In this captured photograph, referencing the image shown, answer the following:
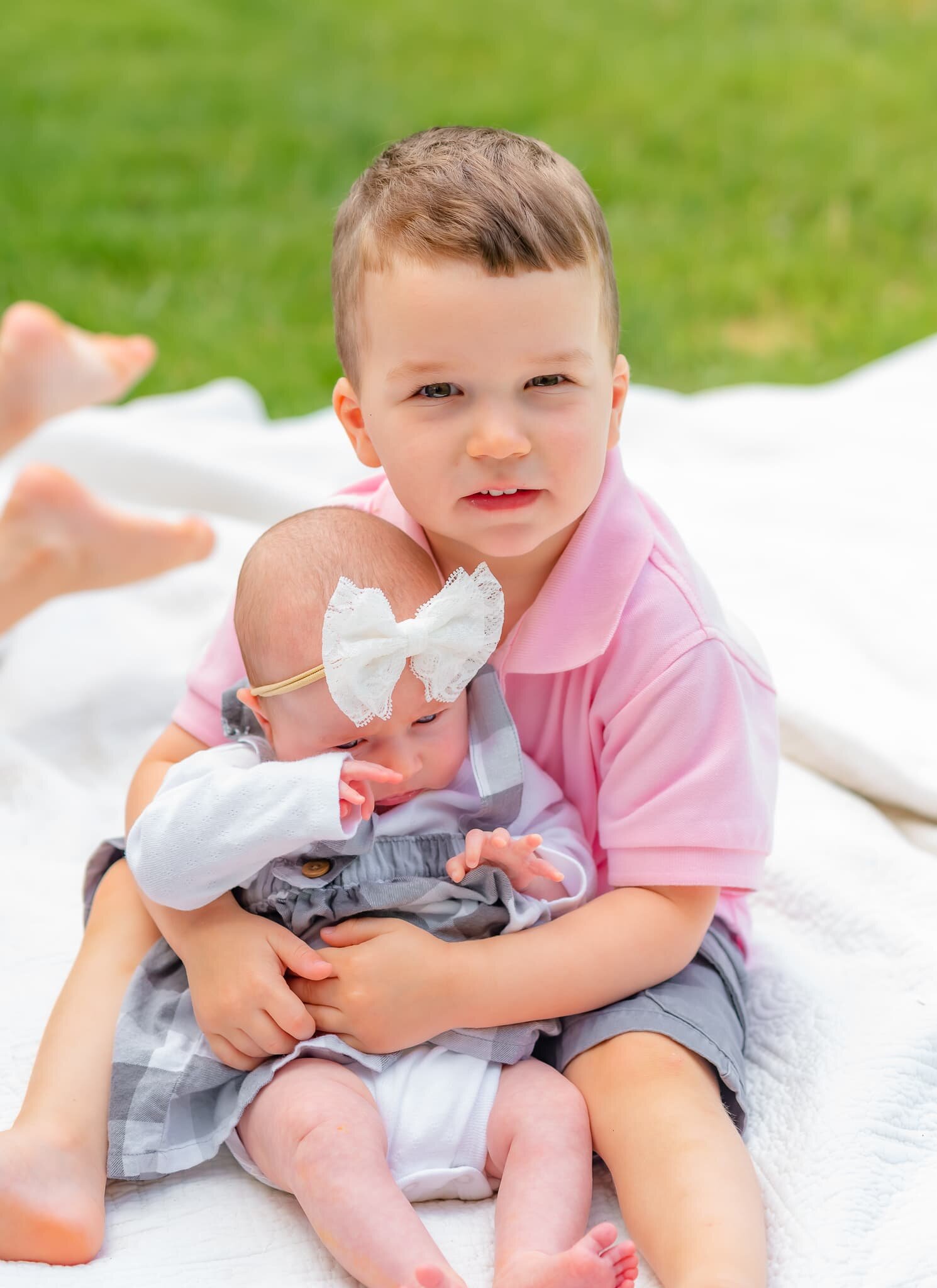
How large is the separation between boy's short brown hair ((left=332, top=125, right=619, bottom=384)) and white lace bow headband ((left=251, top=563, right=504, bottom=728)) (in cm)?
26

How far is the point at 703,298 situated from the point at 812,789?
2.22 m

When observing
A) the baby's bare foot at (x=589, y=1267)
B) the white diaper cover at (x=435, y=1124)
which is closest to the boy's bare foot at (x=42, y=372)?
the white diaper cover at (x=435, y=1124)

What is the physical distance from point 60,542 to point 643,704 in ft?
3.23

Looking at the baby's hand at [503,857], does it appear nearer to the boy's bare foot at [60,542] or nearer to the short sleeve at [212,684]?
the short sleeve at [212,684]

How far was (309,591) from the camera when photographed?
1.28 metres

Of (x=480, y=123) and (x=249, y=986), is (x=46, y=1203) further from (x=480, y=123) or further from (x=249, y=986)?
(x=480, y=123)

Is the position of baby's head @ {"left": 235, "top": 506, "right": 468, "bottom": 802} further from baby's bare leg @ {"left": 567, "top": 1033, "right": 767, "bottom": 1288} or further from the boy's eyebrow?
baby's bare leg @ {"left": 567, "top": 1033, "right": 767, "bottom": 1288}

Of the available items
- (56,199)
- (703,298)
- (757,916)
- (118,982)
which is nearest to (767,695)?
(757,916)

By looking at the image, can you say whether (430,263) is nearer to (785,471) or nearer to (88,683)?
(88,683)

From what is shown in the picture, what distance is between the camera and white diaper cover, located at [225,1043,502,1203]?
1.26 meters

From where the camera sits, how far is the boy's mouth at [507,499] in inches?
50.3

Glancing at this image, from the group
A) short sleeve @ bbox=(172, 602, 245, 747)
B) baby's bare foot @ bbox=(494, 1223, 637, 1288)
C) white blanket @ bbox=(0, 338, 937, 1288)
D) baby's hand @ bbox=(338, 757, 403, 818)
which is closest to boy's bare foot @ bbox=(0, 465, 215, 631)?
white blanket @ bbox=(0, 338, 937, 1288)

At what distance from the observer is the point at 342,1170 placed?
1176 mm

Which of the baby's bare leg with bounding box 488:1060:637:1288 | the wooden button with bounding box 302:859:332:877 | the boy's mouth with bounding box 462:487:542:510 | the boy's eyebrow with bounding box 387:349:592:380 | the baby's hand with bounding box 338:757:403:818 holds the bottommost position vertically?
the baby's bare leg with bounding box 488:1060:637:1288
